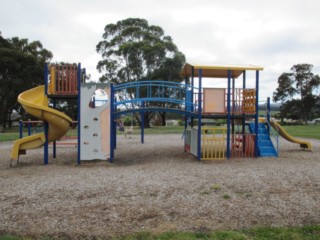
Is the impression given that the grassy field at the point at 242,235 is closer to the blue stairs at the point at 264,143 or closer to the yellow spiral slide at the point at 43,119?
the yellow spiral slide at the point at 43,119

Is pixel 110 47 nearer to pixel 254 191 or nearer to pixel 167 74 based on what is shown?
pixel 167 74

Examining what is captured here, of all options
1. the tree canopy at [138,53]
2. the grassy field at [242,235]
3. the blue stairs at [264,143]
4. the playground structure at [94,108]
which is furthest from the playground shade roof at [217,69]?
the tree canopy at [138,53]

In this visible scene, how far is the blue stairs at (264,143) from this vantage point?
42.3 ft

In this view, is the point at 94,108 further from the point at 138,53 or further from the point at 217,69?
the point at 138,53

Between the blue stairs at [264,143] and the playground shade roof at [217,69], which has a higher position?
the playground shade roof at [217,69]

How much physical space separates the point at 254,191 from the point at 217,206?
136cm

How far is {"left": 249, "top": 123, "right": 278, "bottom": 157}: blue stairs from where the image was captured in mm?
12883

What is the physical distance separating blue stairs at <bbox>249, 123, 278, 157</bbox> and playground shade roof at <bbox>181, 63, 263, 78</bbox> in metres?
2.41

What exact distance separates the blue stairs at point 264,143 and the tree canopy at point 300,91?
2164 inches

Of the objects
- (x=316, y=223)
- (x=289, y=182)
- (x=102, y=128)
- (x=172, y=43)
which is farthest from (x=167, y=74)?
(x=316, y=223)

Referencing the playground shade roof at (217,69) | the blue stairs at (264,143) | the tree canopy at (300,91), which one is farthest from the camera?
the tree canopy at (300,91)

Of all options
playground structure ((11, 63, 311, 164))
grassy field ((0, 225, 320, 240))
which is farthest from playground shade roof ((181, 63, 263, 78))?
grassy field ((0, 225, 320, 240))

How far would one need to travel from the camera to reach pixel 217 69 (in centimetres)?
1244

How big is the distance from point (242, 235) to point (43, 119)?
828 cm
